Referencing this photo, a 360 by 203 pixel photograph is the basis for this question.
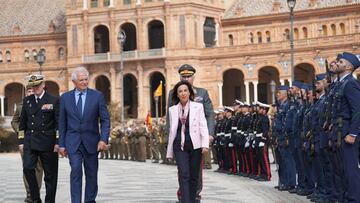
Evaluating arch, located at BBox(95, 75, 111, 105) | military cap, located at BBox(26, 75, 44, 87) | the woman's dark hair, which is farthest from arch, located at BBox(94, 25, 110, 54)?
the woman's dark hair

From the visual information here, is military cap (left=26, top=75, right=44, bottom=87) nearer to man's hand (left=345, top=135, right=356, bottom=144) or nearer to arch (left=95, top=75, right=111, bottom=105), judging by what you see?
man's hand (left=345, top=135, right=356, bottom=144)

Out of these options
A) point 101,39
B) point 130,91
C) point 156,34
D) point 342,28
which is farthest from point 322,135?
point 101,39

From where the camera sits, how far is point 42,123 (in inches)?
547

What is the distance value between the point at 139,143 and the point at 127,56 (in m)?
38.9

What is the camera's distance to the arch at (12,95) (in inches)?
3386

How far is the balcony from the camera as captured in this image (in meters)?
74.7

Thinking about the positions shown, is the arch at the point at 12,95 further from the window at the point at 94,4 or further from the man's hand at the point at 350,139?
the man's hand at the point at 350,139

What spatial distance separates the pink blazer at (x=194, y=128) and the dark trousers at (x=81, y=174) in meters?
1.21

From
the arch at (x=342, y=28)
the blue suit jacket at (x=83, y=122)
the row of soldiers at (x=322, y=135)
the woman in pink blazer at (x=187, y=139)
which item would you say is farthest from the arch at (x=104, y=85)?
the woman in pink blazer at (x=187, y=139)

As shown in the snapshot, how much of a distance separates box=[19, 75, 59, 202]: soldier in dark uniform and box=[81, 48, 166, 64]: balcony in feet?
198

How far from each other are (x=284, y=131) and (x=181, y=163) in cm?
557

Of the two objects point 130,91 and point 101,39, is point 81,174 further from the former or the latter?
point 101,39

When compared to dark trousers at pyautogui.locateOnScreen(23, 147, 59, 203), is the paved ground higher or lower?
lower

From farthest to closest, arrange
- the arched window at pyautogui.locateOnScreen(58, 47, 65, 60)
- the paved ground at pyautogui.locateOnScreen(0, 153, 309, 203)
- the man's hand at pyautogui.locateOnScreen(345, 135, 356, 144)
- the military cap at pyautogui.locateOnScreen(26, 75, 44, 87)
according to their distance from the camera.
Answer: the arched window at pyautogui.locateOnScreen(58, 47, 65, 60), the paved ground at pyautogui.locateOnScreen(0, 153, 309, 203), the military cap at pyautogui.locateOnScreen(26, 75, 44, 87), the man's hand at pyautogui.locateOnScreen(345, 135, 356, 144)
